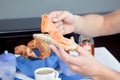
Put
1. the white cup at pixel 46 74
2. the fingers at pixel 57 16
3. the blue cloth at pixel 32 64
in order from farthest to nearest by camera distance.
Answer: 1. the fingers at pixel 57 16
2. the blue cloth at pixel 32 64
3. the white cup at pixel 46 74

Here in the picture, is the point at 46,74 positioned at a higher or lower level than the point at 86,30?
lower

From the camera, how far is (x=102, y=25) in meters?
1.84

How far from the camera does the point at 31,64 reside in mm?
1407

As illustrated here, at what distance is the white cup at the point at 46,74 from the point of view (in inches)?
49.0

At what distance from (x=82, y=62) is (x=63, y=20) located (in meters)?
0.56

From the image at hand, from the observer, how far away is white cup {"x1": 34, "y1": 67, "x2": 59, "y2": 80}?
1.24 meters

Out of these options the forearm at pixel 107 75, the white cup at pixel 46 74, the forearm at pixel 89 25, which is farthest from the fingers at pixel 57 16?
the forearm at pixel 107 75

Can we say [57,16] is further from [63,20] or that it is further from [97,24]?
[97,24]

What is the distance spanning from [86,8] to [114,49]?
0.60 metres

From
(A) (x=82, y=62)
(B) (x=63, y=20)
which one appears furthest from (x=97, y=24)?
(A) (x=82, y=62)

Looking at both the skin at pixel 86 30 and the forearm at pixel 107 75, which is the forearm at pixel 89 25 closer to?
the skin at pixel 86 30

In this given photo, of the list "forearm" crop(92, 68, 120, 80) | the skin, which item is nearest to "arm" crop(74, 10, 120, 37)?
the skin

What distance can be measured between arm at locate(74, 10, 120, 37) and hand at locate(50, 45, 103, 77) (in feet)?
1.92

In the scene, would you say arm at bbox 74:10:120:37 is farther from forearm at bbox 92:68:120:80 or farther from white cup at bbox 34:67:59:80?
forearm at bbox 92:68:120:80
